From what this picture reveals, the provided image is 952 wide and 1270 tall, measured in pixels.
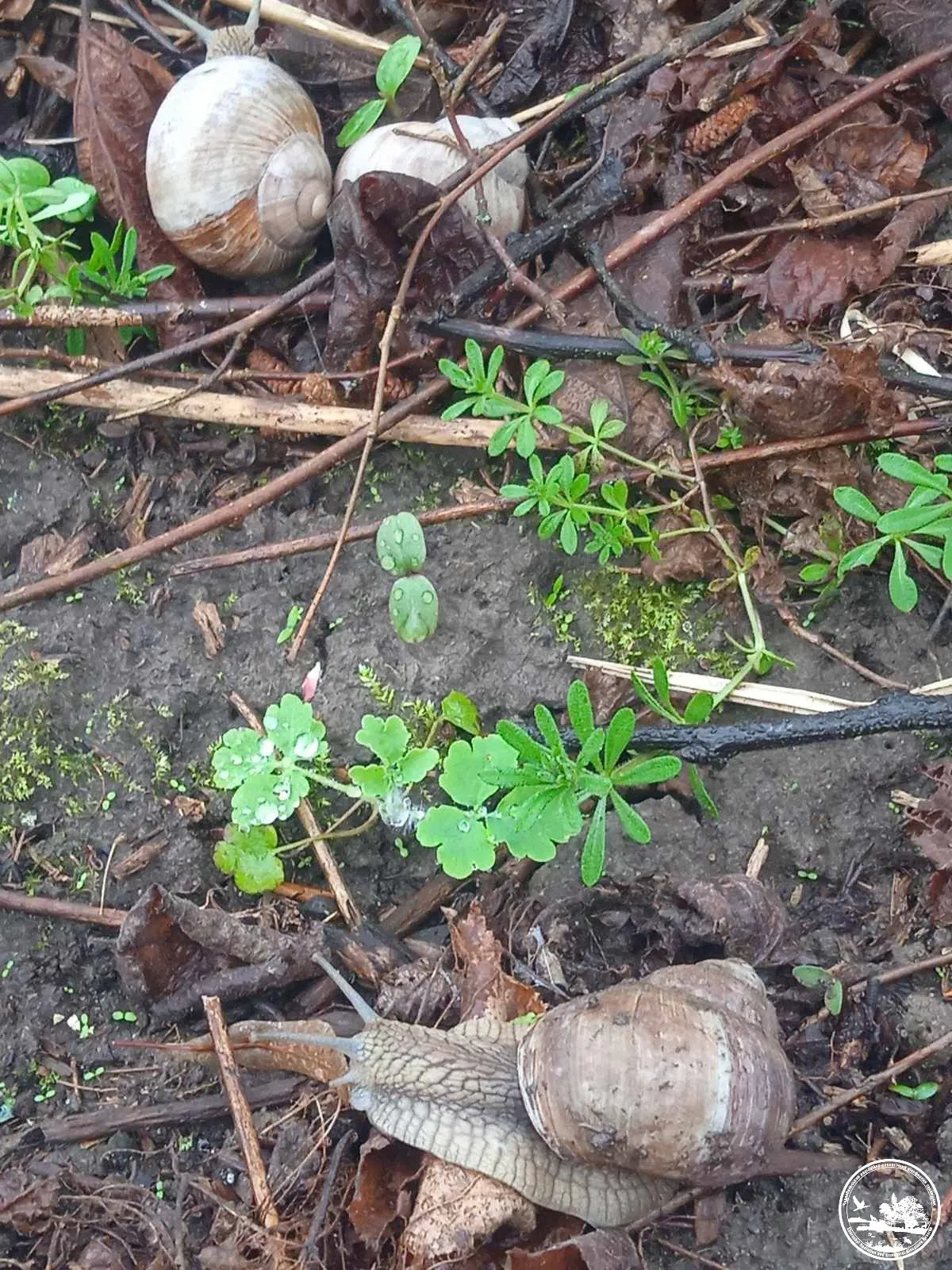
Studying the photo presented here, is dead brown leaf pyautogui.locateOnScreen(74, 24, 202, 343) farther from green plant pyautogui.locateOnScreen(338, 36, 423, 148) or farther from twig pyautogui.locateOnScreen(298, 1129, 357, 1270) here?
twig pyautogui.locateOnScreen(298, 1129, 357, 1270)

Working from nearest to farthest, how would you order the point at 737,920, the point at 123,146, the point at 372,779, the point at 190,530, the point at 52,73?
the point at 737,920, the point at 372,779, the point at 190,530, the point at 123,146, the point at 52,73

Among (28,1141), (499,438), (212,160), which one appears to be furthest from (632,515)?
(28,1141)

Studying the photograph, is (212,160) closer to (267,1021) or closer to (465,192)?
(465,192)

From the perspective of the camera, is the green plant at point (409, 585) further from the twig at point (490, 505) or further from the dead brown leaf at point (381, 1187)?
the dead brown leaf at point (381, 1187)

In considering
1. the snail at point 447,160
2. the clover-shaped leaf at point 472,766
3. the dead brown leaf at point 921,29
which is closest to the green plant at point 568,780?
the clover-shaped leaf at point 472,766

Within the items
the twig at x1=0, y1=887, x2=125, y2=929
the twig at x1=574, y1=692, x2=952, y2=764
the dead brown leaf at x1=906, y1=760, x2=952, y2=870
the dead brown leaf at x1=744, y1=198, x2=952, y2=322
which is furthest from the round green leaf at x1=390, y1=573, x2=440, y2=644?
the dead brown leaf at x1=906, y1=760, x2=952, y2=870

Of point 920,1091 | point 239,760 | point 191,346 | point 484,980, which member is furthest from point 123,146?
point 920,1091

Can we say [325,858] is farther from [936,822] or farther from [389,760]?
[936,822]
